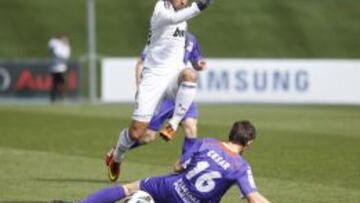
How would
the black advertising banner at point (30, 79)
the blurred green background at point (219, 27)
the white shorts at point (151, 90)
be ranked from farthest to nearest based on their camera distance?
the blurred green background at point (219, 27)
the black advertising banner at point (30, 79)
the white shorts at point (151, 90)

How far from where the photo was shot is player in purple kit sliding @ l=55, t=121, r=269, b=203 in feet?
30.6

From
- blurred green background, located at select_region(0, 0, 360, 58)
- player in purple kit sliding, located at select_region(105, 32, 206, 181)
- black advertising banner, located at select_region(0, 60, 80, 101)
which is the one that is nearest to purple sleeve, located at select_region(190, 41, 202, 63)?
player in purple kit sliding, located at select_region(105, 32, 206, 181)

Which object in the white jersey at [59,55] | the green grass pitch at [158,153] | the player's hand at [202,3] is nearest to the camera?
the player's hand at [202,3]

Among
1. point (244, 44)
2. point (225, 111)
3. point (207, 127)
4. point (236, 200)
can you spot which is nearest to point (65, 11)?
point (244, 44)

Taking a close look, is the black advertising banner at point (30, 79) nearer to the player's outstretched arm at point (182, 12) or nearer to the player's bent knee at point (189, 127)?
the player's bent knee at point (189, 127)

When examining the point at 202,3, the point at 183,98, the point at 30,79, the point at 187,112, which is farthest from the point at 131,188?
the point at 30,79

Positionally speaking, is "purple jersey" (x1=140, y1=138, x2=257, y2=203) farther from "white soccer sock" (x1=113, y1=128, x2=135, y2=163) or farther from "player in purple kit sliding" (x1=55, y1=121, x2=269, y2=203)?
"white soccer sock" (x1=113, y1=128, x2=135, y2=163)

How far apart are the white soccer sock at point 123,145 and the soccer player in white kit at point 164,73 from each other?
1 cm

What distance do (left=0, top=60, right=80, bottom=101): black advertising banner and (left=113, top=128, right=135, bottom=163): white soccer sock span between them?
20166 mm

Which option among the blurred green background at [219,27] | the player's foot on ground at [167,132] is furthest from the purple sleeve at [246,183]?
the blurred green background at [219,27]

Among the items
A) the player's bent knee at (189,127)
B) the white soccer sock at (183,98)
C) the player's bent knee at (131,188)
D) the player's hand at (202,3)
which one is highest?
the player's hand at (202,3)

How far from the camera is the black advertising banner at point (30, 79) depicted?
108ft

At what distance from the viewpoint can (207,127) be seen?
2305cm

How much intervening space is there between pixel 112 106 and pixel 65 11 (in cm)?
1413
